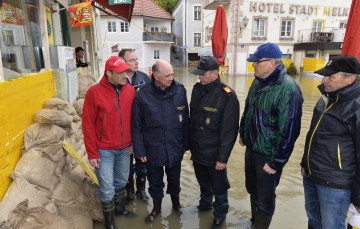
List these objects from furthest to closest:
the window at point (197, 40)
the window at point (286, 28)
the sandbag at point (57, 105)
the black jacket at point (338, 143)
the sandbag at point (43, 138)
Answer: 1. the window at point (197, 40)
2. the window at point (286, 28)
3. the sandbag at point (57, 105)
4. the sandbag at point (43, 138)
5. the black jacket at point (338, 143)

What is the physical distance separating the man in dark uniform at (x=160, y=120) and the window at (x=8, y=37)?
7.43 ft

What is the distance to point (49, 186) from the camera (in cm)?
290

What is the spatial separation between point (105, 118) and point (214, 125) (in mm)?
1141

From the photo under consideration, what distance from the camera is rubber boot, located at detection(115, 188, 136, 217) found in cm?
328

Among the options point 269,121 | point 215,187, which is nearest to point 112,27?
point 215,187

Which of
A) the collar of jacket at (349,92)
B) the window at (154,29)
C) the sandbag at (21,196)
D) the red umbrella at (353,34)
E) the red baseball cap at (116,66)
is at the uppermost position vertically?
the window at (154,29)

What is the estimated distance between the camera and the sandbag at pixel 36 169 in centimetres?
275


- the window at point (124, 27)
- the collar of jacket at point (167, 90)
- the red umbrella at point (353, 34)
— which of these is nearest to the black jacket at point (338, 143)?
the red umbrella at point (353, 34)

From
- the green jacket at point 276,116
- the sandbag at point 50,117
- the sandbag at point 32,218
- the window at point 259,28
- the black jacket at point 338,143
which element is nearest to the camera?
the black jacket at point 338,143

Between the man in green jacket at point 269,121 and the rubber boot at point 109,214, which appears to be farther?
the rubber boot at point 109,214

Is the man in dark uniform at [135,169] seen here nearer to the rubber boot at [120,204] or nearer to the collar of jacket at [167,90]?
the rubber boot at [120,204]

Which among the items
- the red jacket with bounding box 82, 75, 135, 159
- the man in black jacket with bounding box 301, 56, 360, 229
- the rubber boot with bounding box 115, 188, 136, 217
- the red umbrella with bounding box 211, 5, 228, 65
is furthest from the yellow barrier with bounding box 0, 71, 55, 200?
the red umbrella with bounding box 211, 5, 228, 65

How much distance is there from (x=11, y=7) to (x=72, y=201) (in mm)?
2973

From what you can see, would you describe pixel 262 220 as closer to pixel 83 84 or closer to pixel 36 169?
pixel 36 169
